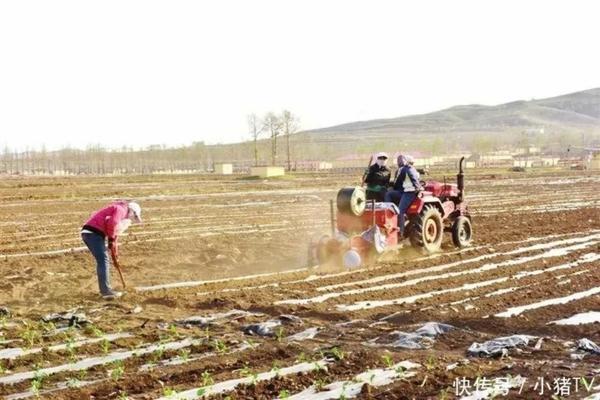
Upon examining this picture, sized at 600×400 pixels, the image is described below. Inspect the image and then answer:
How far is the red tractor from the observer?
37.3 ft

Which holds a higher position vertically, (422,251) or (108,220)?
(108,220)

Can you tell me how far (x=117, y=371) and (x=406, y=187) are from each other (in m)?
7.12

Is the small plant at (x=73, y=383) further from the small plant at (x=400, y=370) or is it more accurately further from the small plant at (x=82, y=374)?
the small plant at (x=400, y=370)

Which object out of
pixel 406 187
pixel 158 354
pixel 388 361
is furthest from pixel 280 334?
pixel 406 187

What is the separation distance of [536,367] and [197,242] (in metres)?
9.93

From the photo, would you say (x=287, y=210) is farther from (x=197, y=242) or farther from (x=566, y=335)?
(x=566, y=335)

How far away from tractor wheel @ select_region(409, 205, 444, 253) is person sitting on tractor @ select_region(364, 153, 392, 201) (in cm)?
72

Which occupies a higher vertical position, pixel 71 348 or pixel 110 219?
pixel 110 219

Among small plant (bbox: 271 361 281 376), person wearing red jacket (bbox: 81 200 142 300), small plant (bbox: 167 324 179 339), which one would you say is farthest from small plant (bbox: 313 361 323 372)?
Answer: person wearing red jacket (bbox: 81 200 142 300)

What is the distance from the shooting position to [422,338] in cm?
702

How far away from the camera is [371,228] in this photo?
11477mm

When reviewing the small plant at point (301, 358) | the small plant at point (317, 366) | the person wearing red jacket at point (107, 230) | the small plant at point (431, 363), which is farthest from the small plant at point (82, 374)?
the person wearing red jacket at point (107, 230)

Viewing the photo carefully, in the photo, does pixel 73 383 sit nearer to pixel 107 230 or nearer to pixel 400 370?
pixel 400 370

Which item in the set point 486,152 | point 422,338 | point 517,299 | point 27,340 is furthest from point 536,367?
point 486,152
